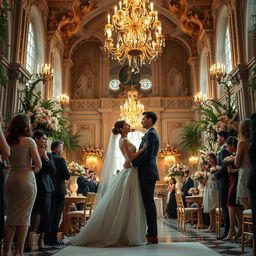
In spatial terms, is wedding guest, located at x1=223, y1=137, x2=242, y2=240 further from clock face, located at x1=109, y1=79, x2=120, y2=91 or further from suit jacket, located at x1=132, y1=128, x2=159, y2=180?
clock face, located at x1=109, y1=79, x2=120, y2=91

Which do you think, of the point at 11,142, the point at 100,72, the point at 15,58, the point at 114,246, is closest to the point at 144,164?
the point at 114,246

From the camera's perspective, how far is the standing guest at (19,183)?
12.3 feet

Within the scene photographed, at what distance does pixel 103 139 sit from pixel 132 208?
10.7 meters

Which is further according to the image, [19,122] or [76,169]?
[76,169]

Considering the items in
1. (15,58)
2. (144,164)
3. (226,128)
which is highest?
(15,58)

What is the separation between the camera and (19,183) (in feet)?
12.3

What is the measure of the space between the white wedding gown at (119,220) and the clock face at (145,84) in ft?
38.9

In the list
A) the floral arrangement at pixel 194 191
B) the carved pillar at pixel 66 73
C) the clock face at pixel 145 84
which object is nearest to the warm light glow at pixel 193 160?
the clock face at pixel 145 84

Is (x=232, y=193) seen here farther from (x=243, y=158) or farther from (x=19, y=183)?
(x=19, y=183)

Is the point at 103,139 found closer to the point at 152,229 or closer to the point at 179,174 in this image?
the point at 179,174

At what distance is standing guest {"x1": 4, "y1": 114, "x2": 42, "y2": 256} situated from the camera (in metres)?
3.74

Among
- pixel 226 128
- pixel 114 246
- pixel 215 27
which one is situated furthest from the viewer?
pixel 215 27

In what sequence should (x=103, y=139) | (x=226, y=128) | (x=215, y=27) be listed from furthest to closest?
(x=103, y=139) → (x=215, y=27) → (x=226, y=128)

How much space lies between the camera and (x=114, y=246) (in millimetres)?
4672
